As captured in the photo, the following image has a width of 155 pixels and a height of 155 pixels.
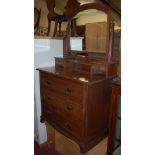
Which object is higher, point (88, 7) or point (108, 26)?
point (88, 7)

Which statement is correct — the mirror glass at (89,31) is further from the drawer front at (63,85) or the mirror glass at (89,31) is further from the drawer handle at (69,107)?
the drawer handle at (69,107)

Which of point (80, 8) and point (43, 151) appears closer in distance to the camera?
point (80, 8)

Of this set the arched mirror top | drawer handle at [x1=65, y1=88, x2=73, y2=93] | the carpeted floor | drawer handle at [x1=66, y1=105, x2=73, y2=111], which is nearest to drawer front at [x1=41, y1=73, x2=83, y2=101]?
drawer handle at [x1=65, y1=88, x2=73, y2=93]

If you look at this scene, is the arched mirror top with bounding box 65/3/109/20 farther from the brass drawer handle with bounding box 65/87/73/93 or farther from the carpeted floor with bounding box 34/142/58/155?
the carpeted floor with bounding box 34/142/58/155

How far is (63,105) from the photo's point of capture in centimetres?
167

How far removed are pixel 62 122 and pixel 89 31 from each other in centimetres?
97

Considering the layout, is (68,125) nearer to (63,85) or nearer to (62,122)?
(62,122)

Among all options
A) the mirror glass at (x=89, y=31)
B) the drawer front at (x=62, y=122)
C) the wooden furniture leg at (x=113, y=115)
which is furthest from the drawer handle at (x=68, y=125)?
the mirror glass at (x=89, y=31)

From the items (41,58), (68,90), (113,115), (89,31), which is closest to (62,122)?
(68,90)

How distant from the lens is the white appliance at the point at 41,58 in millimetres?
2098
